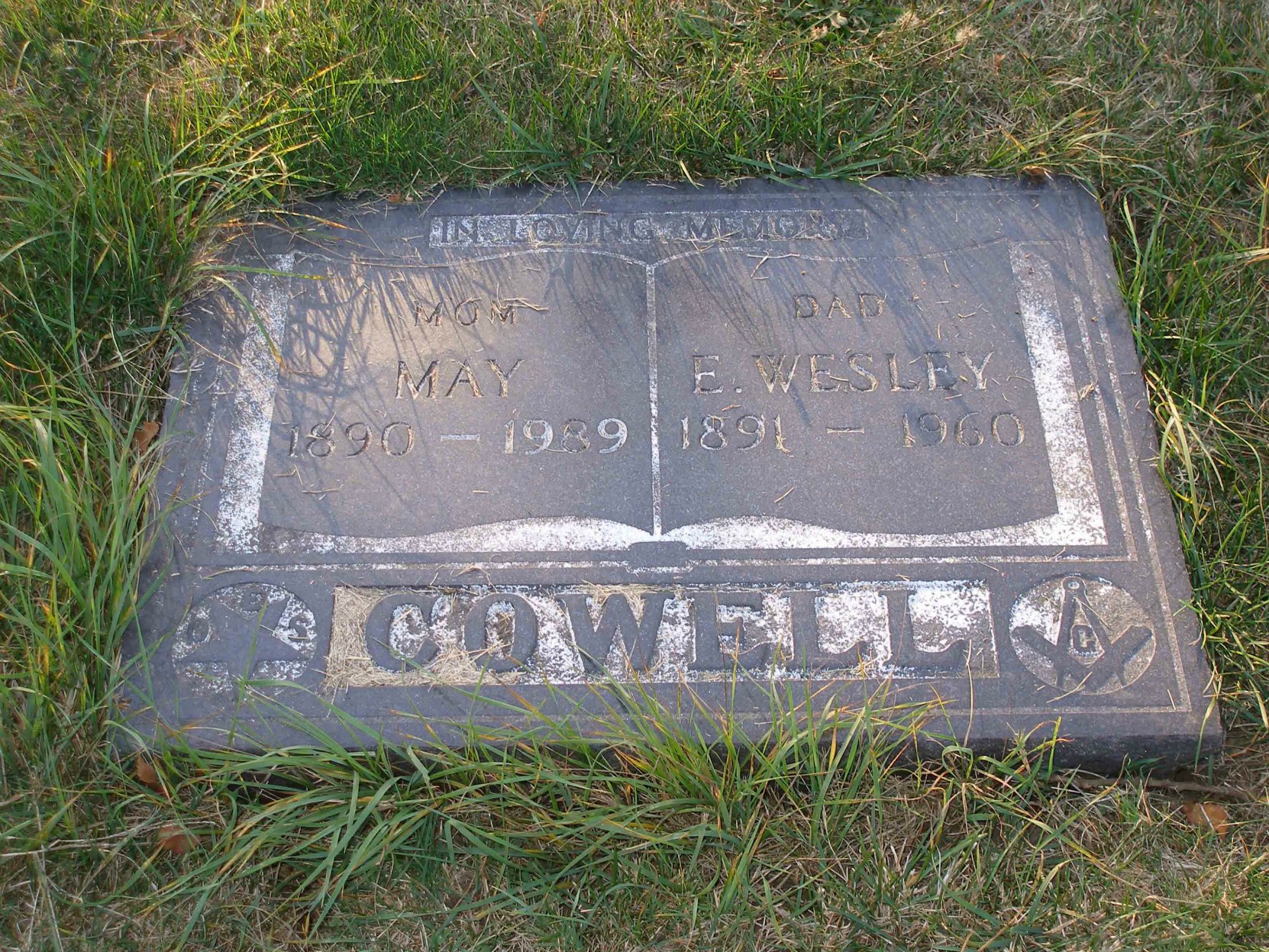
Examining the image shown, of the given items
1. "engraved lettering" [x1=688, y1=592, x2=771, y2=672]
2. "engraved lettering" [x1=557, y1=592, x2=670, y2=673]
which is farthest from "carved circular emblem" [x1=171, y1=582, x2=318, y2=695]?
"engraved lettering" [x1=688, y1=592, x2=771, y2=672]

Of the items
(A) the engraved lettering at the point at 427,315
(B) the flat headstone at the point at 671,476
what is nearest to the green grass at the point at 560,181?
(B) the flat headstone at the point at 671,476

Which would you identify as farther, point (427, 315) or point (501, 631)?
point (427, 315)

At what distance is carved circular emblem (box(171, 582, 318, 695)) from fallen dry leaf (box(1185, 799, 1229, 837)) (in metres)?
1.97

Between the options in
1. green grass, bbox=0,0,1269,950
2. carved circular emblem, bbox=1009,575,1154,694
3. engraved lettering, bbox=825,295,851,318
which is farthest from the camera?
engraved lettering, bbox=825,295,851,318

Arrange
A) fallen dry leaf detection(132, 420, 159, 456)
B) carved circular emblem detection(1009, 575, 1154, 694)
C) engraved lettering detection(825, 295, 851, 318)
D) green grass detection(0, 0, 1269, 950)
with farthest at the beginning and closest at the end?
engraved lettering detection(825, 295, 851, 318), fallen dry leaf detection(132, 420, 159, 456), carved circular emblem detection(1009, 575, 1154, 694), green grass detection(0, 0, 1269, 950)

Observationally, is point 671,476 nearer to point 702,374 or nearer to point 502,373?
point 702,374

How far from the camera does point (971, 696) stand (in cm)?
204

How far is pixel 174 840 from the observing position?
2.04m

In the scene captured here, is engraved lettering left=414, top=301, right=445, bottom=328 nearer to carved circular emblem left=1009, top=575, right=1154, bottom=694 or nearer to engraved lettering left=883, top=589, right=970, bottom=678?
engraved lettering left=883, top=589, right=970, bottom=678

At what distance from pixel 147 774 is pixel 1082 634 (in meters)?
2.07

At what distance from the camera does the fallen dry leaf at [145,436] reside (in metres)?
2.36

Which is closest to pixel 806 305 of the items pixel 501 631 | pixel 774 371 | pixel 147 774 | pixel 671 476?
pixel 774 371

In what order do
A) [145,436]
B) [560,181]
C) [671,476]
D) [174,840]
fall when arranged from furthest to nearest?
[560,181], [145,436], [671,476], [174,840]

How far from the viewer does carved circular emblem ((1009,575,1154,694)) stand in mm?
2061
